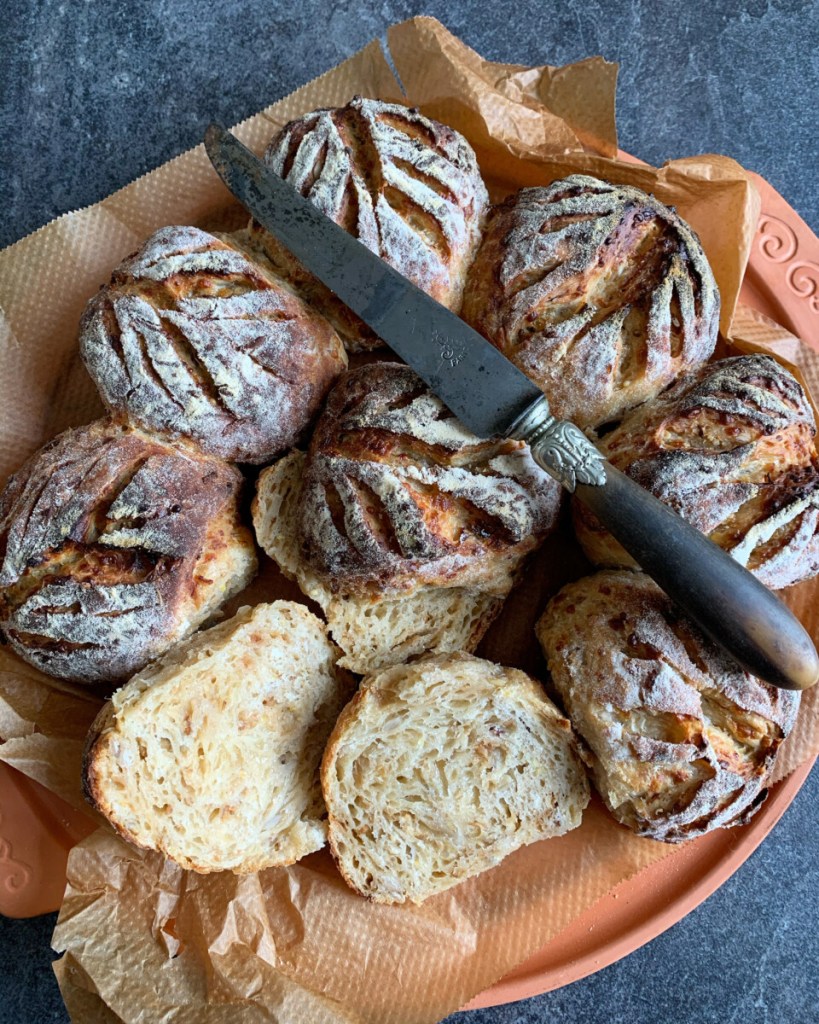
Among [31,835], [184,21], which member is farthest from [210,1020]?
[184,21]

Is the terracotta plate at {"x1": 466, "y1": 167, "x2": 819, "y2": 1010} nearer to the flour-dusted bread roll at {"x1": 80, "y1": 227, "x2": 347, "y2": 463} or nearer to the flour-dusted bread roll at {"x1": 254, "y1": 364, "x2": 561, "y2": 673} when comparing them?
the flour-dusted bread roll at {"x1": 254, "y1": 364, "x2": 561, "y2": 673}

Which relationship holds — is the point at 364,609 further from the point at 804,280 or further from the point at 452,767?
the point at 804,280

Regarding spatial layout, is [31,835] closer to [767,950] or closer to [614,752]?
[614,752]

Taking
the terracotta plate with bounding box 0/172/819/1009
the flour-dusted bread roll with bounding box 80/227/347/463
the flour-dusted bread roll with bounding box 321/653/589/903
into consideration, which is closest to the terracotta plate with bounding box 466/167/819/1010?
the terracotta plate with bounding box 0/172/819/1009

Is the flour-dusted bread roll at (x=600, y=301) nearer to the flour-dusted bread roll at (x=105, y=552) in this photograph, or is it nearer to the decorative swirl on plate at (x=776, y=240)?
the decorative swirl on plate at (x=776, y=240)

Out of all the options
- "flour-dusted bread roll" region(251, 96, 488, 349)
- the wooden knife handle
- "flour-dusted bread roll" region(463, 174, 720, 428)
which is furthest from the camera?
"flour-dusted bread roll" region(251, 96, 488, 349)

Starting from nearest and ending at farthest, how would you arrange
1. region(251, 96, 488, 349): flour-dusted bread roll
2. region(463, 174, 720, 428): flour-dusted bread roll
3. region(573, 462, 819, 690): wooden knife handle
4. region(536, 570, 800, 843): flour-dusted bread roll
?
region(573, 462, 819, 690): wooden knife handle
region(536, 570, 800, 843): flour-dusted bread roll
region(463, 174, 720, 428): flour-dusted bread roll
region(251, 96, 488, 349): flour-dusted bread roll

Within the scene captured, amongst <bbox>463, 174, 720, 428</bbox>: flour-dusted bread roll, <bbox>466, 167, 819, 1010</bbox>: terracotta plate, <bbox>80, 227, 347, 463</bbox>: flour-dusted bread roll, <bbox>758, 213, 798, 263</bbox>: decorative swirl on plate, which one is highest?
<bbox>80, 227, 347, 463</bbox>: flour-dusted bread roll

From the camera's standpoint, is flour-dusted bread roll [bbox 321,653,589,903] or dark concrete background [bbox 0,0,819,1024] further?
dark concrete background [bbox 0,0,819,1024]

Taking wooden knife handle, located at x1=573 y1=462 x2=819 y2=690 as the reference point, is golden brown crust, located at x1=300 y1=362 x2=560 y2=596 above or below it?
above
